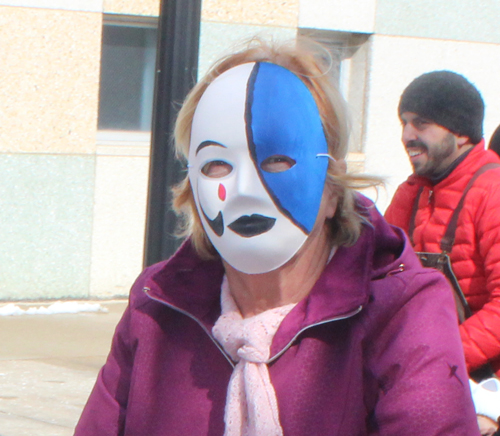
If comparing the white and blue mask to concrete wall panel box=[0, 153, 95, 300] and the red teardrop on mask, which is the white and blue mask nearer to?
the red teardrop on mask

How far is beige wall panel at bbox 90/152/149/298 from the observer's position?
7.76 meters

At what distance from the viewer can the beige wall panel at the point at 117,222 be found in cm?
776

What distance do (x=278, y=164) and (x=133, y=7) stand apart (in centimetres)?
624

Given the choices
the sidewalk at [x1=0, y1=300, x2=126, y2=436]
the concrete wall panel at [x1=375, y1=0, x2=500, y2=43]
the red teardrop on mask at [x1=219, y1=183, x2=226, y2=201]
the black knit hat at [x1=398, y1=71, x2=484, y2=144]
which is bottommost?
the sidewalk at [x1=0, y1=300, x2=126, y2=436]

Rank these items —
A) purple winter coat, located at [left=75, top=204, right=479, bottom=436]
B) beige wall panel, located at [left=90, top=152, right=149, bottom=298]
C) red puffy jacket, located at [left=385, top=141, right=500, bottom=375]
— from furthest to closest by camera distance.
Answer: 1. beige wall panel, located at [left=90, top=152, right=149, bottom=298]
2. red puffy jacket, located at [left=385, top=141, right=500, bottom=375]
3. purple winter coat, located at [left=75, top=204, right=479, bottom=436]

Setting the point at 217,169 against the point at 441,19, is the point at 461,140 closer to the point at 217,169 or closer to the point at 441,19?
the point at 217,169

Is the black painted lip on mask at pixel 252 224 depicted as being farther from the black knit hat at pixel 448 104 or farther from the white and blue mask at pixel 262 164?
the black knit hat at pixel 448 104

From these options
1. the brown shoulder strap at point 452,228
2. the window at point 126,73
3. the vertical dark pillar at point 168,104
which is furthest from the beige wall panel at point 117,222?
the brown shoulder strap at point 452,228

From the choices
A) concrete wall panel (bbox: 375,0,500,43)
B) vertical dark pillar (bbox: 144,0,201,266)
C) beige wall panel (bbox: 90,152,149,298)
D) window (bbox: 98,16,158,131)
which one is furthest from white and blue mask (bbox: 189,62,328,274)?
concrete wall panel (bbox: 375,0,500,43)

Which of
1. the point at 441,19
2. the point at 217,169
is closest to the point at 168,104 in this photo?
the point at 217,169

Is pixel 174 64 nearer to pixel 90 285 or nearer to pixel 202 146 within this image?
pixel 202 146

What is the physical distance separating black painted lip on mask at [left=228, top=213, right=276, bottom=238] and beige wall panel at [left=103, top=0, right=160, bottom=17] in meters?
→ 6.16

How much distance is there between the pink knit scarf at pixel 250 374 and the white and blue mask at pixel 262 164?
0.36ft

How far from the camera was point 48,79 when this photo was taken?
7.39 m
